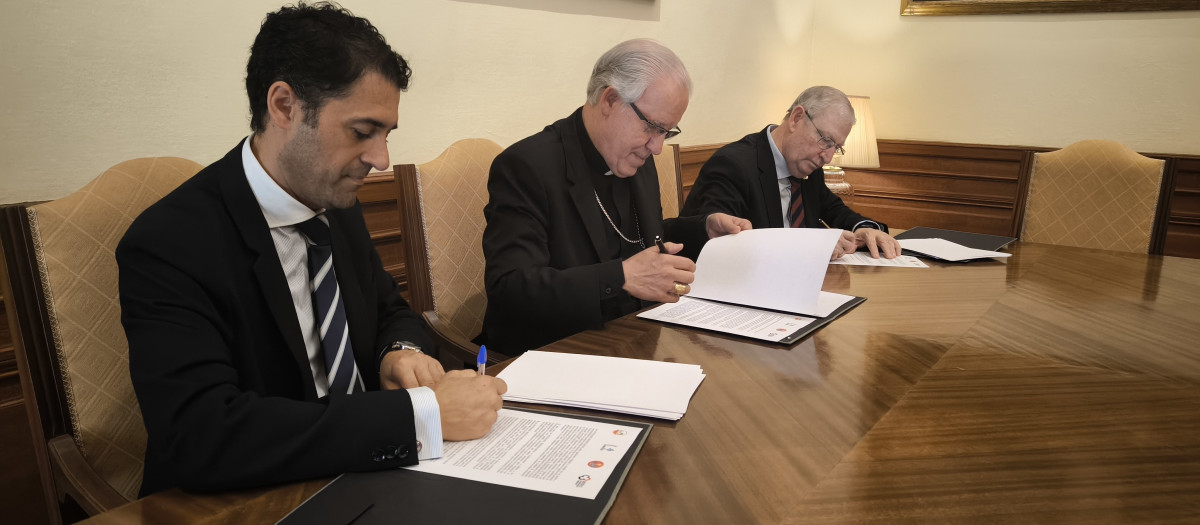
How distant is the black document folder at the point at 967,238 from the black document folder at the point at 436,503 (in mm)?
2253

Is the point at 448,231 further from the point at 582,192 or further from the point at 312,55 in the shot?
the point at 312,55

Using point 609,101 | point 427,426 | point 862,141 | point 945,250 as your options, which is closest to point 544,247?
point 609,101

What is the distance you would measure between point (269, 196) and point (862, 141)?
13.3 ft

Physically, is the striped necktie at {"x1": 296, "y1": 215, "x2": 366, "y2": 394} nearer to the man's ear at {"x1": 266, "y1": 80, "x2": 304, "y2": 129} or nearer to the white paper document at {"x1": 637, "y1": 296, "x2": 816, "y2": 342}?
the man's ear at {"x1": 266, "y1": 80, "x2": 304, "y2": 129}

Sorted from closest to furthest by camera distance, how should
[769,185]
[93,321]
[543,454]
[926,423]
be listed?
[543,454] → [926,423] → [93,321] → [769,185]

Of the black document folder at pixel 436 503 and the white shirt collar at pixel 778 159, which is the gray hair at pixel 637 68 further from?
the black document folder at pixel 436 503

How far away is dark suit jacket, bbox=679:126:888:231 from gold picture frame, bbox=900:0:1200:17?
2.26 meters

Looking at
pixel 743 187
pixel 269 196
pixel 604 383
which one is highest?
pixel 269 196

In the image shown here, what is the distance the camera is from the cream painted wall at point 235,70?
1823mm

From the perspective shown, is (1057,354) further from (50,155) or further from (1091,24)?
(1091,24)

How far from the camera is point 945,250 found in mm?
2613

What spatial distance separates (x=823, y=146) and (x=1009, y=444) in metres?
2.09

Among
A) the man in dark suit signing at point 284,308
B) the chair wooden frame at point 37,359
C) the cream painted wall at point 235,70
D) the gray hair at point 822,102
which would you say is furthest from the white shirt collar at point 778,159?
the chair wooden frame at point 37,359

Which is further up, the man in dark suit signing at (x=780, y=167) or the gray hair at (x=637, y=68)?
the gray hair at (x=637, y=68)
